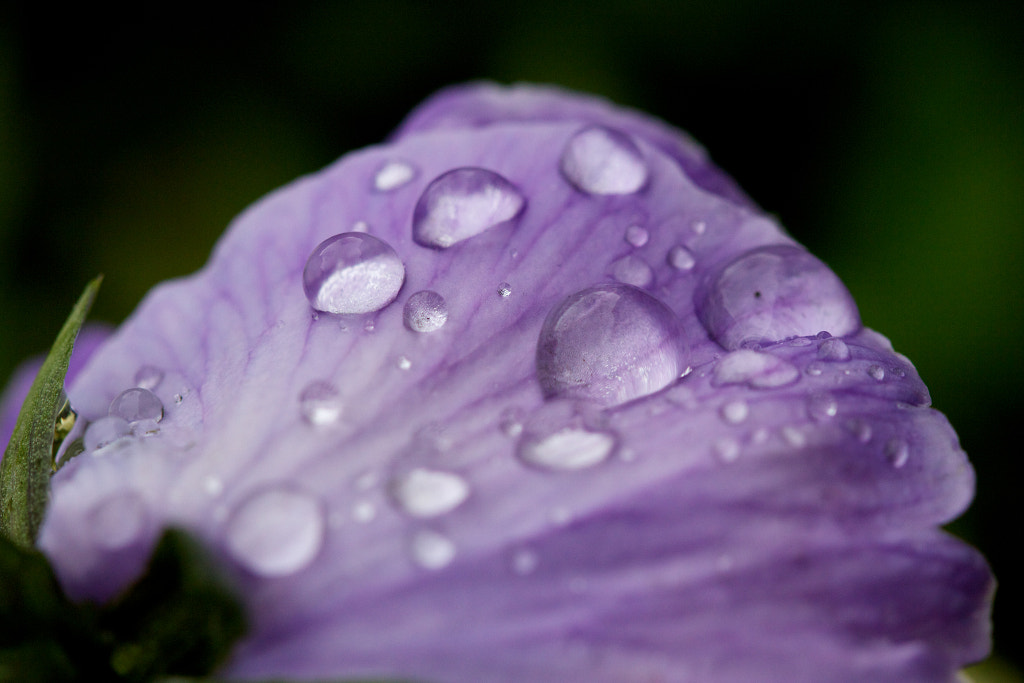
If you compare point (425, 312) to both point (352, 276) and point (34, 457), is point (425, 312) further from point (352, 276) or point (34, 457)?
point (34, 457)

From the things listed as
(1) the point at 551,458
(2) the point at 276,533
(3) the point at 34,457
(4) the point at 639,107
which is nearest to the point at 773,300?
(1) the point at 551,458

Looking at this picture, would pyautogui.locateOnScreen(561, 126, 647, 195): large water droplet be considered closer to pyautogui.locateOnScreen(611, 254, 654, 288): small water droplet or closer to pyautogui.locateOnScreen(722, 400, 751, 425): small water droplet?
pyautogui.locateOnScreen(611, 254, 654, 288): small water droplet

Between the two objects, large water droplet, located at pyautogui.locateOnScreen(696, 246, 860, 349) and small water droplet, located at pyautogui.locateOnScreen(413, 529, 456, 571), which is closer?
small water droplet, located at pyautogui.locateOnScreen(413, 529, 456, 571)

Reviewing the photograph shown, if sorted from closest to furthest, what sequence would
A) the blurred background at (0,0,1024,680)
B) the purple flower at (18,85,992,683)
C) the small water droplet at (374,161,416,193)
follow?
the purple flower at (18,85,992,683) < the small water droplet at (374,161,416,193) < the blurred background at (0,0,1024,680)

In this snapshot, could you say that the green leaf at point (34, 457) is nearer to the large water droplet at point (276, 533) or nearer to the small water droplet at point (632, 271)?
the large water droplet at point (276, 533)

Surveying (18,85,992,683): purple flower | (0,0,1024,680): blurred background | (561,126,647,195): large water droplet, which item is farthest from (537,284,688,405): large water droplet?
(0,0,1024,680): blurred background
